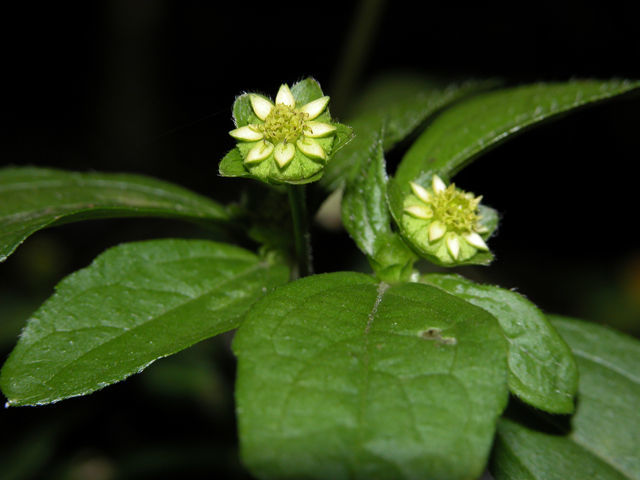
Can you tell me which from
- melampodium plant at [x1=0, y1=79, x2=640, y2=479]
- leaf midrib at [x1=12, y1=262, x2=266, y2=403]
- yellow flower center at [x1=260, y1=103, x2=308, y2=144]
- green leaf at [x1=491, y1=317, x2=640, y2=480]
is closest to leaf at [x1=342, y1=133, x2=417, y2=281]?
melampodium plant at [x1=0, y1=79, x2=640, y2=479]

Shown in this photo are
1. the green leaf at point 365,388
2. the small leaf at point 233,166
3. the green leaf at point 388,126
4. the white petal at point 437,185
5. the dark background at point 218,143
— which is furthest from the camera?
the dark background at point 218,143

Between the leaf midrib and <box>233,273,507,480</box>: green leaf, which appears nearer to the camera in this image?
<box>233,273,507,480</box>: green leaf

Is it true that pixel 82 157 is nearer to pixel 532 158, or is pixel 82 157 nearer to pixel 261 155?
pixel 532 158

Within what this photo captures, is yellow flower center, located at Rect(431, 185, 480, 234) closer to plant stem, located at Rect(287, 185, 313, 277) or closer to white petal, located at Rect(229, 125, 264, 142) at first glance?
plant stem, located at Rect(287, 185, 313, 277)

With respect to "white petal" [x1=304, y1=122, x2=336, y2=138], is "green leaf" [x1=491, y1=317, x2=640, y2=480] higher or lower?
lower

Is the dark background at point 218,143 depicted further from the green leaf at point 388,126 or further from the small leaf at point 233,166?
the small leaf at point 233,166

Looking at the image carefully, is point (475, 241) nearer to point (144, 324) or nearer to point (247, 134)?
point (247, 134)

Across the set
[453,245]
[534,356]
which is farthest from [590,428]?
[453,245]

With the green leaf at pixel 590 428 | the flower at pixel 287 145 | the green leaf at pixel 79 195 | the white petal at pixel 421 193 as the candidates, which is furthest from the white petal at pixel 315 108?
the green leaf at pixel 590 428
